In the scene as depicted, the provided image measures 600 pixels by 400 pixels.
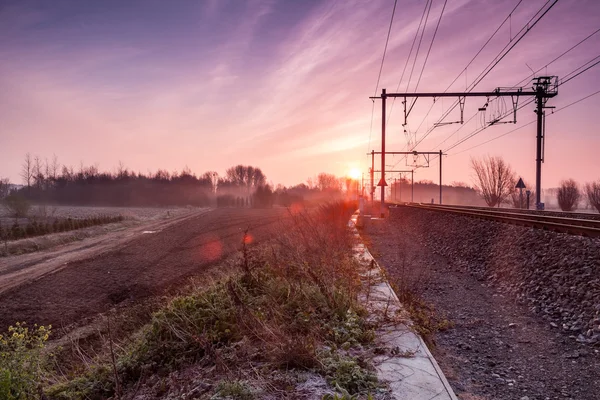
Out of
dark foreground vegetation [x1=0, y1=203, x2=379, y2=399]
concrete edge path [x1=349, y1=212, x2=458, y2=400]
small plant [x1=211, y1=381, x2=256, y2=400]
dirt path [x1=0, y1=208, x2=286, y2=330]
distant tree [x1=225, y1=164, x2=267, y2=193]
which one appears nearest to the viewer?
small plant [x1=211, y1=381, x2=256, y2=400]

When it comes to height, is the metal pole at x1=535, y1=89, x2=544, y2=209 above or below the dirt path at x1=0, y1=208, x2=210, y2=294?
above

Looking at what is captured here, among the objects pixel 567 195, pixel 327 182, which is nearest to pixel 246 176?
pixel 327 182

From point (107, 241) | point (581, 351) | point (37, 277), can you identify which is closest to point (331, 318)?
point (581, 351)

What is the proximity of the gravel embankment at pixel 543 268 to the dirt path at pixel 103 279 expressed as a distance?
5.76 metres

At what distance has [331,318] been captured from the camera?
17.9 ft

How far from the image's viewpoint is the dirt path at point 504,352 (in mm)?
4270

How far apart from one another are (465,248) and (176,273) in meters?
13.0

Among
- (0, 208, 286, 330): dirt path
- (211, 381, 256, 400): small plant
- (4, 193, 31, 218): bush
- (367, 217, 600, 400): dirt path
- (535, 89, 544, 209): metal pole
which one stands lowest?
(0, 208, 286, 330): dirt path

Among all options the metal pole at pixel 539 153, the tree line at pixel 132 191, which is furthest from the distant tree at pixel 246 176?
the metal pole at pixel 539 153

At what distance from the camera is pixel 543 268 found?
7.85 m

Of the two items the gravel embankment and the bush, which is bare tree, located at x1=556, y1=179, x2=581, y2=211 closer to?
the gravel embankment

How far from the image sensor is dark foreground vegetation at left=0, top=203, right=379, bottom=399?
12.2 ft

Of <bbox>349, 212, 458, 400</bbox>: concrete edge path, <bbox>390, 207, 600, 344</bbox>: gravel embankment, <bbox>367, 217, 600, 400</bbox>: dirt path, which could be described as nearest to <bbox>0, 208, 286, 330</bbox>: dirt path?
<bbox>349, 212, 458, 400</bbox>: concrete edge path

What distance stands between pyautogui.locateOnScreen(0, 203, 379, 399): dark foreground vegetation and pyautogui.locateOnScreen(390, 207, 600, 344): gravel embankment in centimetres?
345
